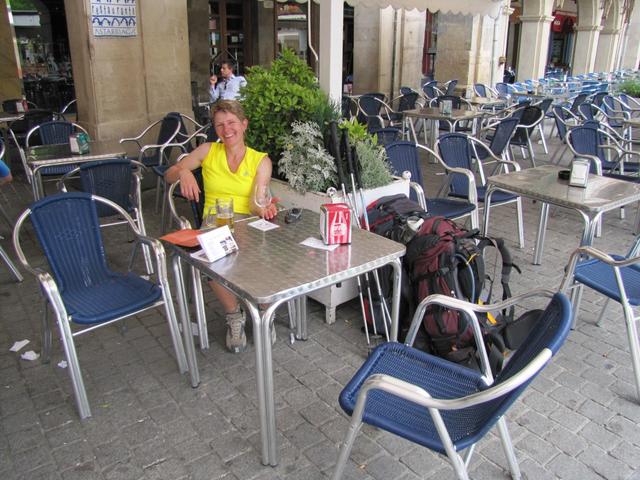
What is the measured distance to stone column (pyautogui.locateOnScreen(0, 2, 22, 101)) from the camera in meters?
10.0

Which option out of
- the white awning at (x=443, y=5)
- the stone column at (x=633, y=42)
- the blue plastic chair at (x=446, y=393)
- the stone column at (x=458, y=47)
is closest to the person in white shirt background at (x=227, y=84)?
the white awning at (x=443, y=5)

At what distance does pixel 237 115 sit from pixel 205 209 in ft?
1.93

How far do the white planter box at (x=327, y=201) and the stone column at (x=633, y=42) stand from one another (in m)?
22.4

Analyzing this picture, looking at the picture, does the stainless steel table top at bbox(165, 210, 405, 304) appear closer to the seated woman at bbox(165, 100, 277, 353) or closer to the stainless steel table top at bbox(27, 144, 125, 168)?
the seated woman at bbox(165, 100, 277, 353)

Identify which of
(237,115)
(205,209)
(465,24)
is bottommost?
(205,209)

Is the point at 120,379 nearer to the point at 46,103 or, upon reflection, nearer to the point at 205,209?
the point at 205,209

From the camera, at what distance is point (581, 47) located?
1930 cm

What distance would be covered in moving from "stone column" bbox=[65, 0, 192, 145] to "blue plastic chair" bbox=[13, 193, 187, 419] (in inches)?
138

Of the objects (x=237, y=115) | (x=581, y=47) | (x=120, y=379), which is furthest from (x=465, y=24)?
(x=120, y=379)

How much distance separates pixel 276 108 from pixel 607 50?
872 inches

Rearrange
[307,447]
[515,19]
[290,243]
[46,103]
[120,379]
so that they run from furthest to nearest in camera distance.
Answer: [515,19]
[46,103]
[120,379]
[290,243]
[307,447]

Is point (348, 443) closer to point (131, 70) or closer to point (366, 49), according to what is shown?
point (131, 70)

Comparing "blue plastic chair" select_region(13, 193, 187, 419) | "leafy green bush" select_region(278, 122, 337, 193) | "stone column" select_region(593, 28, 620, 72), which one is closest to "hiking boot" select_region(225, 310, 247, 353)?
"blue plastic chair" select_region(13, 193, 187, 419)

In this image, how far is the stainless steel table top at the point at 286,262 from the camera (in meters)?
2.13
